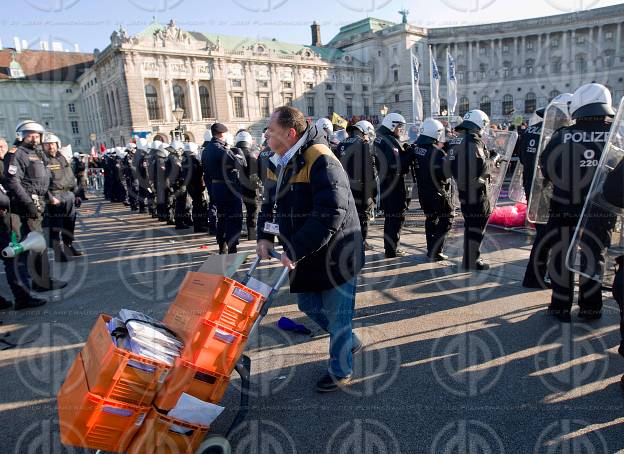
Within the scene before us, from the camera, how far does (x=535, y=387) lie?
3256mm

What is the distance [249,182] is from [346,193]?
5511mm

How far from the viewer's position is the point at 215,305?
2412 millimetres

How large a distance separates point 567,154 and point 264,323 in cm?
351

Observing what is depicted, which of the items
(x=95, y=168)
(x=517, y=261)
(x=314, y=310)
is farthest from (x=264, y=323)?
(x=95, y=168)

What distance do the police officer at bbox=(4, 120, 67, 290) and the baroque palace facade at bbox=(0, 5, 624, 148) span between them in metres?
51.5

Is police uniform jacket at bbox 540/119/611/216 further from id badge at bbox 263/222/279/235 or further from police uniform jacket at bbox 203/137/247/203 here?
police uniform jacket at bbox 203/137/247/203

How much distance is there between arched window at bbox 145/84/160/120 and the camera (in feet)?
199

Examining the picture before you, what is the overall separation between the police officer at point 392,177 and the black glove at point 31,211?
5087 millimetres

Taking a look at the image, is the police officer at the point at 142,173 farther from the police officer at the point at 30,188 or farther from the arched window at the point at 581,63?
the arched window at the point at 581,63

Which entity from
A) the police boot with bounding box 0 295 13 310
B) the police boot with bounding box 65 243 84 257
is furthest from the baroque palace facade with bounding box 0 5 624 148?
the police boot with bounding box 0 295 13 310

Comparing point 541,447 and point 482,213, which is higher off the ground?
point 482,213

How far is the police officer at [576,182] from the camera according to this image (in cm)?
382

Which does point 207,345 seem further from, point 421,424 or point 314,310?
point 421,424

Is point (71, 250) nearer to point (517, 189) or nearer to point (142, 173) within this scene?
point (142, 173)
